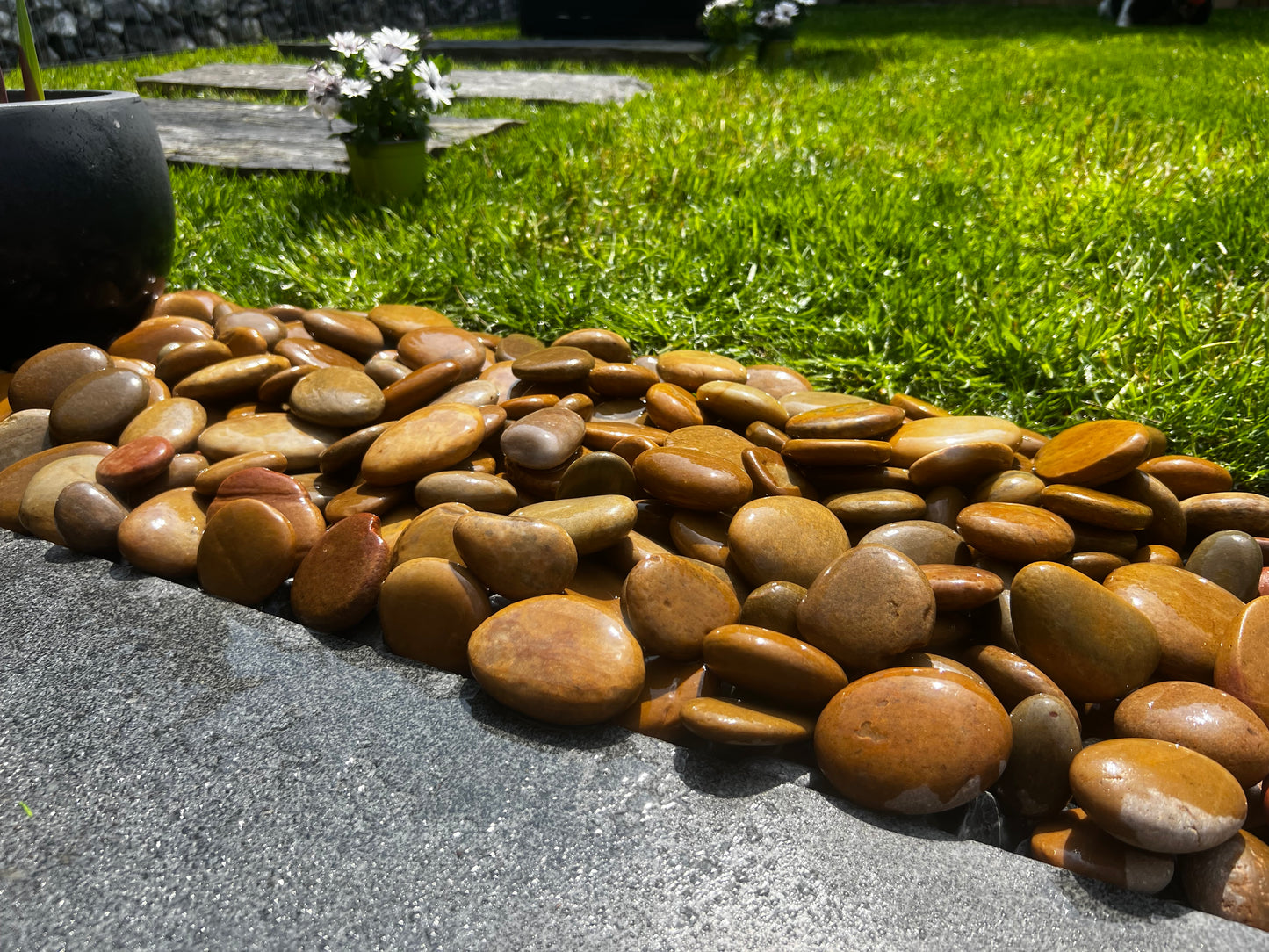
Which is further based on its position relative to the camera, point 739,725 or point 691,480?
point 691,480

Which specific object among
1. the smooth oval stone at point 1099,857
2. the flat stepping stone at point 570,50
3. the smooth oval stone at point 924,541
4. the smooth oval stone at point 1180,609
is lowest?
the smooth oval stone at point 1099,857

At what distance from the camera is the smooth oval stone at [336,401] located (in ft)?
6.22

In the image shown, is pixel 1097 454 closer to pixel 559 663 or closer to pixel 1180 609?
pixel 1180 609

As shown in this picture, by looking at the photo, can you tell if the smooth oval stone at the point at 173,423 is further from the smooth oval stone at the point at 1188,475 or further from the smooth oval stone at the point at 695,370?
the smooth oval stone at the point at 1188,475

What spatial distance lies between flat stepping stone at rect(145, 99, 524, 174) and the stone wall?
288cm

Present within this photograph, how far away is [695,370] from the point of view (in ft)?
6.87

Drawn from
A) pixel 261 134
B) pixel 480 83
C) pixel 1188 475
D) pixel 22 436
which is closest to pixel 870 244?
pixel 1188 475

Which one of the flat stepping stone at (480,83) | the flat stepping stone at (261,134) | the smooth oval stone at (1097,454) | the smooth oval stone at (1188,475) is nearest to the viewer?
the smooth oval stone at (1097,454)

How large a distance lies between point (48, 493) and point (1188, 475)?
2.23m

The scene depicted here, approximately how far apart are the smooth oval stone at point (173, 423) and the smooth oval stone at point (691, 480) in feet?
3.25

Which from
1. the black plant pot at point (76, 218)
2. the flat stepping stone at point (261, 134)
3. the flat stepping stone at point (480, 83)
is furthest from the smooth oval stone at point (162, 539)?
the flat stepping stone at point (480, 83)

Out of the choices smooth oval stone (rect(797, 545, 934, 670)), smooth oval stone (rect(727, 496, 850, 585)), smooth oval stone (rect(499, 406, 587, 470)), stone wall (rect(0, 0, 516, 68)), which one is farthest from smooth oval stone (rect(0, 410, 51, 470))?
stone wall (rect(0, 0, 516, 68))

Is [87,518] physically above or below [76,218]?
below

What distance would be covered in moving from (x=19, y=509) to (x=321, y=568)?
2.49 feet
